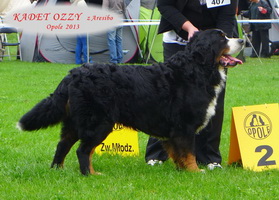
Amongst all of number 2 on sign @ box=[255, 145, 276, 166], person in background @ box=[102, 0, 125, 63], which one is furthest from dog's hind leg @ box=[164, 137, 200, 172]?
person in background @ box=[102, 0, 125, 63]

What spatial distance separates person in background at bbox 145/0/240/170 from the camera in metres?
4.77

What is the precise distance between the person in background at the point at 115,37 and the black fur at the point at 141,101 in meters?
9.19

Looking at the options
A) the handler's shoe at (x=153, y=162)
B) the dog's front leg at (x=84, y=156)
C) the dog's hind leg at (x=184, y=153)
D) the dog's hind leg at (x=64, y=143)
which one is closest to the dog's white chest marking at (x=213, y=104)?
the dog's hind leg at (x=184, y=153)

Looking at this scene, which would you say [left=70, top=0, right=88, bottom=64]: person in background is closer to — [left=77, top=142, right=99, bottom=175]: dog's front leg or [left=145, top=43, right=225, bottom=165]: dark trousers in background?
[left=145, top=43, right=225, bottom=165]: dark trousers in background

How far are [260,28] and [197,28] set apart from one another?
12049mm

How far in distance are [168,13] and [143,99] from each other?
0.95 m

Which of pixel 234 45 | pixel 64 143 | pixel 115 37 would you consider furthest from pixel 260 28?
pixel 64 143

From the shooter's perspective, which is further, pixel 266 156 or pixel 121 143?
pixel 121 143

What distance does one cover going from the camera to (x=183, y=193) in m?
3.79

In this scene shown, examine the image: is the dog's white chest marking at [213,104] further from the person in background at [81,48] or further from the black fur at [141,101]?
the person in background at [81,48]

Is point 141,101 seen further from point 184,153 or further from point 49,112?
point 49,112

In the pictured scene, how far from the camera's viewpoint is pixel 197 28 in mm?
4898

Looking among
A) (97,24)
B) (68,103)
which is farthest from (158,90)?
(97,24)

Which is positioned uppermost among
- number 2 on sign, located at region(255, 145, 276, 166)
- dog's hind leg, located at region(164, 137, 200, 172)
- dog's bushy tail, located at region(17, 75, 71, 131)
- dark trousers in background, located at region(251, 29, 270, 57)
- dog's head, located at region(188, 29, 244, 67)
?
dog's head, located at region(188, 29, 244, 67)
